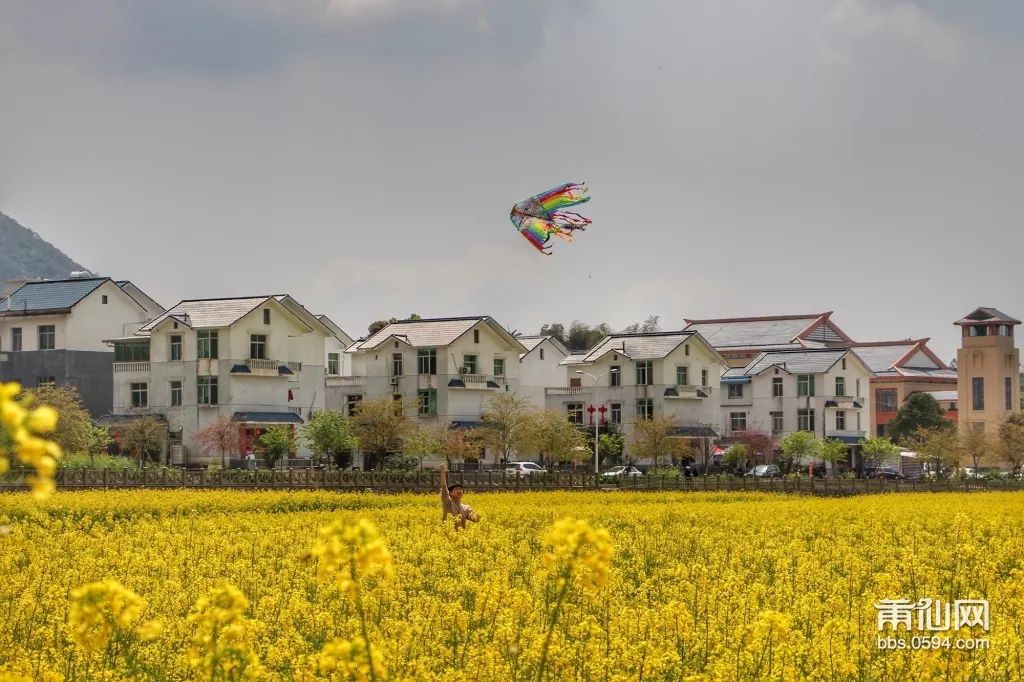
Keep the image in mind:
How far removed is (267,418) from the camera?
68.3 m

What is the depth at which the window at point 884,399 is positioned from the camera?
111875mm

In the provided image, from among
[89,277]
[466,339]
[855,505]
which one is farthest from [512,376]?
[855,505]

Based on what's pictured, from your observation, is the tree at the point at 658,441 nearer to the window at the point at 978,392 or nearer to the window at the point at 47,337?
the window at the point at 47,337

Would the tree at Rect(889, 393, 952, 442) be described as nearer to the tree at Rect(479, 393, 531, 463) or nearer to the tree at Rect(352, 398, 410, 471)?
the tree at Rect(479, 393, 531, 463)

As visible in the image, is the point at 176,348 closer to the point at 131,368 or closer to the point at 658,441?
the point at 131,368

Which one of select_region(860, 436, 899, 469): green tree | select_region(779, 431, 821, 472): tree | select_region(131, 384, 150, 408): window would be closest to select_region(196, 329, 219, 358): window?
Answer: select_region(131, 384, 150, 408): window

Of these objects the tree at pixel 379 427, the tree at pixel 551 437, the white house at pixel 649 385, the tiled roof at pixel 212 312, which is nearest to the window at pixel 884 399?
the white house at pixel 649 385

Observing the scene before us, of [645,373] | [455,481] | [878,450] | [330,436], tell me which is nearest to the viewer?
[455,481]

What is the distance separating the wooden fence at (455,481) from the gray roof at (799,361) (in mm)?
21689

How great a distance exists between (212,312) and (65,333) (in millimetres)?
7928

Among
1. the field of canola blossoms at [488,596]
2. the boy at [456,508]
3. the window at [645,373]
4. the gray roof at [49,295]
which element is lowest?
the field of canola blossoms at [488,596]

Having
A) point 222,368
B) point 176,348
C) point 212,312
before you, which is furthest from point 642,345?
point 176,348

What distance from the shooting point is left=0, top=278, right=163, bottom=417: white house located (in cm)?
7212

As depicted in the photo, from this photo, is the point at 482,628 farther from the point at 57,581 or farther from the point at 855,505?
the point at 855,505
